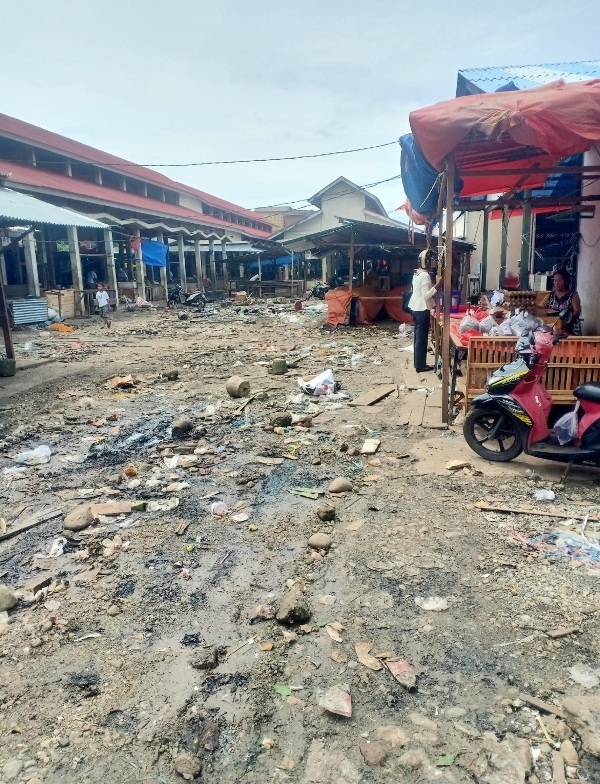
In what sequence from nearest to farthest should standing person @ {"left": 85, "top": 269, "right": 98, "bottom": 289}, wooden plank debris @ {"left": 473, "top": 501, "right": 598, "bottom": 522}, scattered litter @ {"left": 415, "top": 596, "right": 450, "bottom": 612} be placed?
scattered litter @ {"left": 415, "top": 596, "right": 450, "bottom": 612} → wooden plank debris @ {"left": 473, "top": 501, "right": 598, "bottom": 522} → standing person @ {"left": 85, "top": 269, "right": 98, "bottom": 289}

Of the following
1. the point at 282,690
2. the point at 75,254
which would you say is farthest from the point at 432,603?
the point at 75,254

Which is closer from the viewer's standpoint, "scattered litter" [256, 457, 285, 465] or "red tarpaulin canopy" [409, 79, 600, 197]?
"red tarpaulin canopy" [409, 79, 600, 197]

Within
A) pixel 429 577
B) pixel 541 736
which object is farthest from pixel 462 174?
pixel 541 736

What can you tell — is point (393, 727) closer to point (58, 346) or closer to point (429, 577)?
point (429, 577)

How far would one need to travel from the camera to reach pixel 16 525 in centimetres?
410

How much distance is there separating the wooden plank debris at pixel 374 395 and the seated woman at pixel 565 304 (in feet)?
7.50

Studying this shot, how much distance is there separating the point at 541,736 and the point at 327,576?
142cm

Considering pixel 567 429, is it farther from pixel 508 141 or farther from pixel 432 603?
pixel 508 141

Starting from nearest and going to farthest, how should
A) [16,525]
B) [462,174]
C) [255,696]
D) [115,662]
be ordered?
[255,696]
[115,662]
[16,525]
[462,174]

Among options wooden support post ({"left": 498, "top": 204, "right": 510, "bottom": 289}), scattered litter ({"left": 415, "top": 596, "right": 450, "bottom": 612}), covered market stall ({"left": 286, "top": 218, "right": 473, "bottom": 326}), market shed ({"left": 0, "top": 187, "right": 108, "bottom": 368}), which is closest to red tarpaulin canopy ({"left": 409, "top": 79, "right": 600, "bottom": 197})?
scattered litter ({"left": 415, "top": 596, "right": 450, "bottom": 612})

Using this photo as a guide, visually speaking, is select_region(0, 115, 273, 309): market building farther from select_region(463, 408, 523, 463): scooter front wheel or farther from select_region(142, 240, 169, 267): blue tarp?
select_region(463, 408, 523, 463): scooter front wheel

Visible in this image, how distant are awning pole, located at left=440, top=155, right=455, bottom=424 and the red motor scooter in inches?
38.0

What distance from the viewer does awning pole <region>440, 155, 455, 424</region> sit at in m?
5.38

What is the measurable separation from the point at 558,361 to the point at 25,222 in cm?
1076
